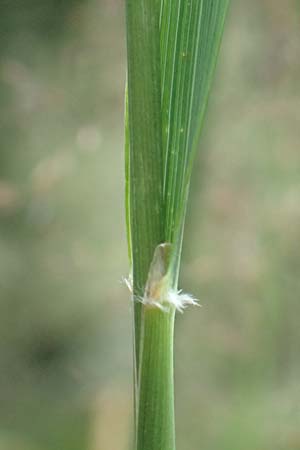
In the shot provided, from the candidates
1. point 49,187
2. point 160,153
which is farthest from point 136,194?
point 49,187

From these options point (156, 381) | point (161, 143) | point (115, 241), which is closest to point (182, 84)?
point (161, 143)

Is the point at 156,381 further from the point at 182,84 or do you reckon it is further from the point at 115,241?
the point at 115,241

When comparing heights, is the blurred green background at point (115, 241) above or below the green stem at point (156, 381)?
above

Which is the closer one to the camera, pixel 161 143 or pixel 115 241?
pixel 161 143

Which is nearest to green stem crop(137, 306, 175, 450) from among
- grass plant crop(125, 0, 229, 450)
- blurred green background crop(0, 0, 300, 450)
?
grass plant crop(125, 0, 229, 450)

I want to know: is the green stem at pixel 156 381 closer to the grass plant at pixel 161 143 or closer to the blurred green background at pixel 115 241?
the grass plant at pixel 161 143

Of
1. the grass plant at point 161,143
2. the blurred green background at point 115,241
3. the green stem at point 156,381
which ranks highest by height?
the blurred green background at point 115,241

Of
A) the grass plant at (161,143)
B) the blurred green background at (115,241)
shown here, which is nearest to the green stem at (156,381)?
the grass plant at (161,143)
